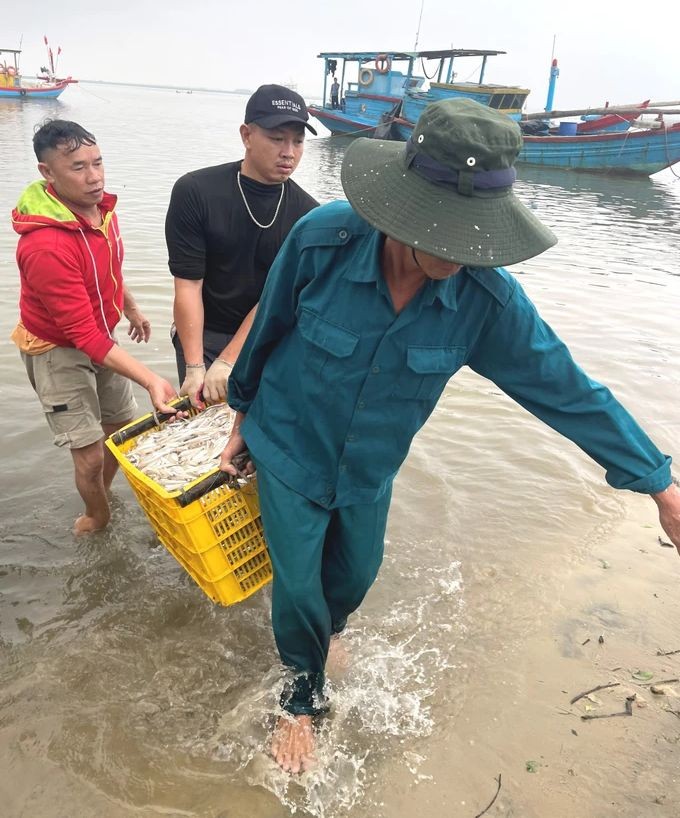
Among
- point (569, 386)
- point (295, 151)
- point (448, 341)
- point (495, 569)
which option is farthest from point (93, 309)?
point (495, 569)

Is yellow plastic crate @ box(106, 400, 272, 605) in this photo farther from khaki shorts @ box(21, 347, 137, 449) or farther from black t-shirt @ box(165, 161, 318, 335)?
black t-shirt @ box(165, 161, 318, 335)

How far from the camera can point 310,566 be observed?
85.4 inches

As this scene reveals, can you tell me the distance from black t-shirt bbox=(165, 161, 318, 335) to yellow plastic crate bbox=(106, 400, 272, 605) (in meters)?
1.03

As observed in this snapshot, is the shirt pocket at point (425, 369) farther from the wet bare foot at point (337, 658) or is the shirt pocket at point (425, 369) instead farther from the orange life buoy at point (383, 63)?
the orange life buoy at point (383, 63)

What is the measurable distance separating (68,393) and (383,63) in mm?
32359

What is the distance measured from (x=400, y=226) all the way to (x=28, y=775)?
2.43 meters

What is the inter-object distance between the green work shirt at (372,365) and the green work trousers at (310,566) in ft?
0.28

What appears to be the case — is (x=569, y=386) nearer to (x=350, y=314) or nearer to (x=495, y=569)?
(x=350, y=314)

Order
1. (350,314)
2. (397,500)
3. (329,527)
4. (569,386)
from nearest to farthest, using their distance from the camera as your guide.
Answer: (350,314) → (569,386) → (329,527) → (397,500)

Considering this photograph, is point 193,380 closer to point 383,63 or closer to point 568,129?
point 568,129

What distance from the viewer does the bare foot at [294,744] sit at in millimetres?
2371

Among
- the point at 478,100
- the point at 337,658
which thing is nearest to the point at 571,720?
the point at 337,658

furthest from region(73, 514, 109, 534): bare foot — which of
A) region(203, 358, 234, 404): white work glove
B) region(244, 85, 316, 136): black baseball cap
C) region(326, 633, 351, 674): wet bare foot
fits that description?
region(244, 85, 316, 136): black baseball cap

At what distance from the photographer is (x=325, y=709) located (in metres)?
2.55
